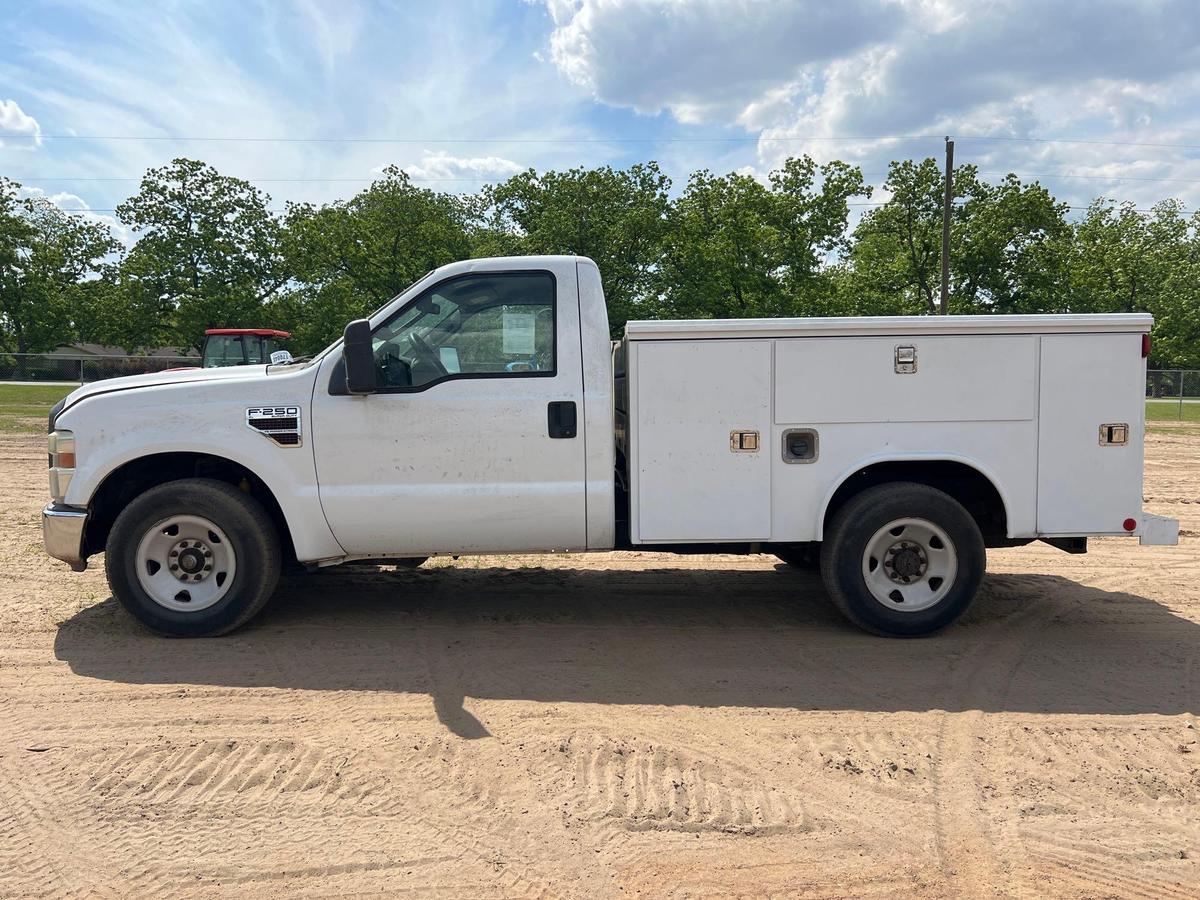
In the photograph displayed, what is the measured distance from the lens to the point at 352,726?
13.5ft

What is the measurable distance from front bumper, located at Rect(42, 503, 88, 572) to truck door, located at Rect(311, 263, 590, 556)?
1465mm

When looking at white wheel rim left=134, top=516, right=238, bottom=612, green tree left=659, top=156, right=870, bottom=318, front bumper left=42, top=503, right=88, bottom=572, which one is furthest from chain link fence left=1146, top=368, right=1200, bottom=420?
front bumper left=42, top=503, right=88, bottom=572

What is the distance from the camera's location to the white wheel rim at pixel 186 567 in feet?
17.2

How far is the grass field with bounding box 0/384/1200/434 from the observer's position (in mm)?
20656

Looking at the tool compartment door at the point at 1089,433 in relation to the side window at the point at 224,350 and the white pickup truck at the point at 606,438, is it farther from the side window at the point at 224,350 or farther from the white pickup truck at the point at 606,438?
the side window at the point at 224,350

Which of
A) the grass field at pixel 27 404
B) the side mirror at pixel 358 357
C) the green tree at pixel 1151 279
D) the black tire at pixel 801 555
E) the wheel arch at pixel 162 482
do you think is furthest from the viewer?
the green tree at pixel 1151 279

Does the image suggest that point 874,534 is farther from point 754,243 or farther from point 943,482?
point 754,243

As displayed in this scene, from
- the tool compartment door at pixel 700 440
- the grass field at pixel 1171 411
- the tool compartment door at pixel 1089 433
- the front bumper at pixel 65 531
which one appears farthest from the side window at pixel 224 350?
the grass field at pixel 1171 411

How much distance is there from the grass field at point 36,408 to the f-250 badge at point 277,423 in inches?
669

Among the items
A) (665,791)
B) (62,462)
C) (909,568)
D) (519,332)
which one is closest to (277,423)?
(62,462)

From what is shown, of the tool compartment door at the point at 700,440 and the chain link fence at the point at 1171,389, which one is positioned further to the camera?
the chain link fence at the point at 1171,389

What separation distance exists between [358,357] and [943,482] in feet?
11.9

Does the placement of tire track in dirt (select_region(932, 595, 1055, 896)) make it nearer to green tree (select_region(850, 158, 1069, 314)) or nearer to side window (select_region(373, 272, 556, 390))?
side window (select_region(373, 272, 556, 390))

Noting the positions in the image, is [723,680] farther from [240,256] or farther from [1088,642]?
[240,256]
